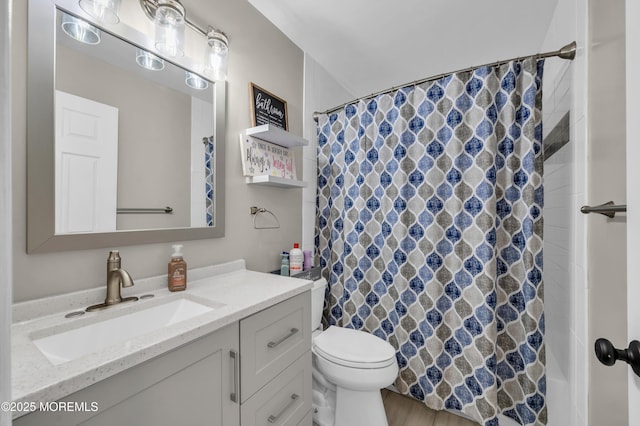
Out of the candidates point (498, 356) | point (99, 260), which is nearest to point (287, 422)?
point (99, 260)

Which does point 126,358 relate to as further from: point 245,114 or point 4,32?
point 245,114

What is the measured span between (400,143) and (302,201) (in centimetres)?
80

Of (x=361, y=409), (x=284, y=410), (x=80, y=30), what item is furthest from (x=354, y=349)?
(x=80, y=30)

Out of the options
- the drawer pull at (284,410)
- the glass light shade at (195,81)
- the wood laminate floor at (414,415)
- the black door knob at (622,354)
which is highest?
the glass light shade at (195,81)

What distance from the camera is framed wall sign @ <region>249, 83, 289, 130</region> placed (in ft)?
5.23

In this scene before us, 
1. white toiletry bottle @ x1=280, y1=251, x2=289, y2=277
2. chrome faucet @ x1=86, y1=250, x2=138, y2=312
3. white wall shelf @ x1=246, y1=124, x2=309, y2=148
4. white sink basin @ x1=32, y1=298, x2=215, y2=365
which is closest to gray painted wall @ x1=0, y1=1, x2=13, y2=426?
white sink basin @ x1=32, y1=298, x2=215, y2=365

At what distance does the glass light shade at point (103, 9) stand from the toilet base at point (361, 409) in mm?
1936

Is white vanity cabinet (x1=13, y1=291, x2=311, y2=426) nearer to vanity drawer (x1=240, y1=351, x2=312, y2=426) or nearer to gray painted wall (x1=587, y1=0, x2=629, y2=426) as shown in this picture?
vanity drawer (x1=240, y1=351, x2=312, y2=426)

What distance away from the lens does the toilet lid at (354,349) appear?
136 cm

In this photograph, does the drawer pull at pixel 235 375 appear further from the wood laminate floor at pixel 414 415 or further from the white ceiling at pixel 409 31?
the white ceiling at pixel 409 31

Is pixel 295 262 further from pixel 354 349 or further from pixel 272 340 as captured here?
pixel 272 340

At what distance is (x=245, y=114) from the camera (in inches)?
61.9

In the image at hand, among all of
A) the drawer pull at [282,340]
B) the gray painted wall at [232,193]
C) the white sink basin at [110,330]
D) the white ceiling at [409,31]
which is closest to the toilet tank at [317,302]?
the gray painted wall at [232,193]

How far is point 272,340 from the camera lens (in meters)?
1.02
